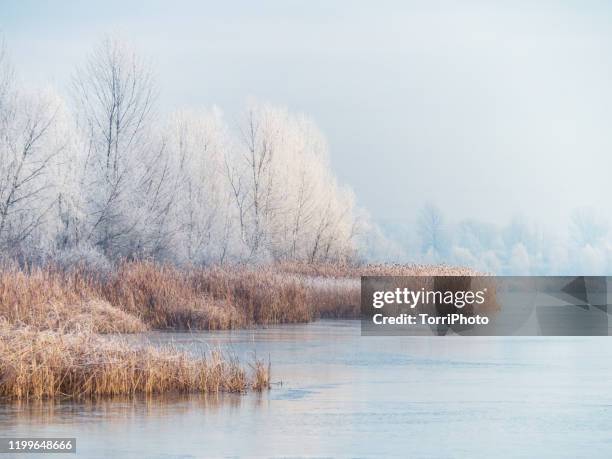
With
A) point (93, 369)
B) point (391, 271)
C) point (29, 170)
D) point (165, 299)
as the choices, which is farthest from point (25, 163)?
point (93, 369)

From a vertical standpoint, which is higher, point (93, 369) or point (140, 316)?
point (140, 316)

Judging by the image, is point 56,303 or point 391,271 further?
point 391,271

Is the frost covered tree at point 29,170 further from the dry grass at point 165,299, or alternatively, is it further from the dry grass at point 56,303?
the dry grass at point 56,303

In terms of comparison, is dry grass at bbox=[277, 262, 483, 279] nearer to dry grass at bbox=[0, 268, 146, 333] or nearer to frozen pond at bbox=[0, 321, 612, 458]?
dry grass at bbox=[0, 268, 146, 333]

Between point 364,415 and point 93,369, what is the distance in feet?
10.5

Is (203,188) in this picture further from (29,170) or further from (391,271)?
(29,170)

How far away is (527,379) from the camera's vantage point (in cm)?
1608

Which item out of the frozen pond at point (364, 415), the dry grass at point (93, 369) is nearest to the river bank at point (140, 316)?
the dry grass at point (93, 369)

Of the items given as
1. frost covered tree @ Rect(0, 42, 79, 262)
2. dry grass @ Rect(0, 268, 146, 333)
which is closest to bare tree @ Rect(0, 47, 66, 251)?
frost covered tree @ Rect(0, 42, 79, 262)

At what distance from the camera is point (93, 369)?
1248cm

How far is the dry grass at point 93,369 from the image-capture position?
12.1 meters

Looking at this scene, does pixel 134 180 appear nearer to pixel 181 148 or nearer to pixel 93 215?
pixel 93 215

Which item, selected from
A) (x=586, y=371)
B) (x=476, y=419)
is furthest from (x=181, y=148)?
(x=476, y=419)

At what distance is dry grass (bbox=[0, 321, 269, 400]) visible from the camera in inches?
478
